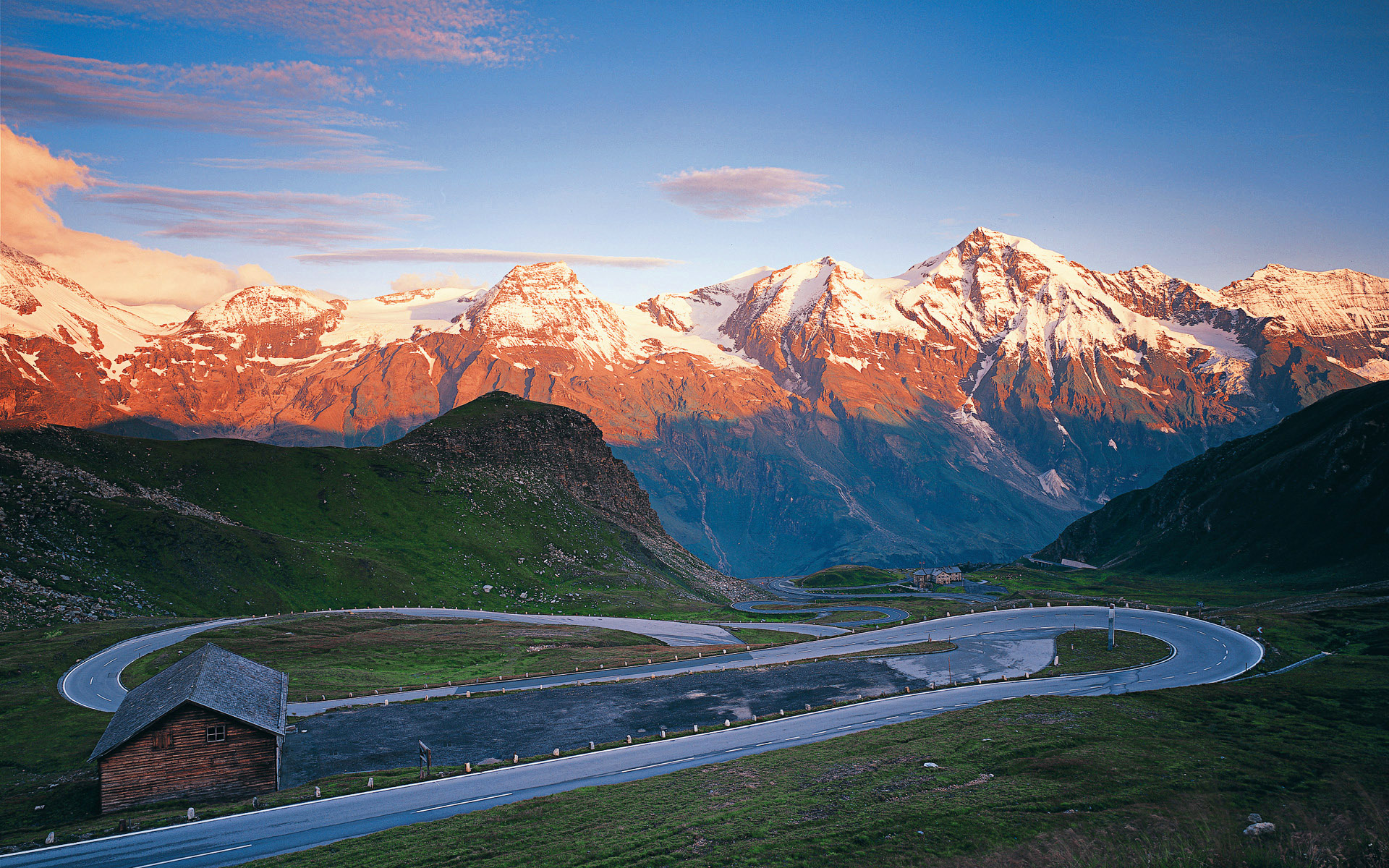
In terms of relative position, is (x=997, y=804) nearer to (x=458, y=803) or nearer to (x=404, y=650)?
(x=458, y=803)

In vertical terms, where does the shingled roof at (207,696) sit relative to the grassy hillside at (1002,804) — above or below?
above

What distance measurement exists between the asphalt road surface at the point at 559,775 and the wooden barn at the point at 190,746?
22.8 feet

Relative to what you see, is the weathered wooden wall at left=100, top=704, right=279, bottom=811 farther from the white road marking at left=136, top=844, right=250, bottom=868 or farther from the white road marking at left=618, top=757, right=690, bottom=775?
the white road marking at left=618, top=757, right=690, bottom=775

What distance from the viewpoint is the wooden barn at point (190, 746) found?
44.5 m

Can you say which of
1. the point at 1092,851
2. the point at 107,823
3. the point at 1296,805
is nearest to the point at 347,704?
the point at 107,823

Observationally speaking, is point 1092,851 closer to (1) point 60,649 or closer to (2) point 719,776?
(2) point 719,776

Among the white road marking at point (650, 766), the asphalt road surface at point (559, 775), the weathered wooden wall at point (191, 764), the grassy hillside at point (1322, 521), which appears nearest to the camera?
the asphalt road surface at point (559, 775)

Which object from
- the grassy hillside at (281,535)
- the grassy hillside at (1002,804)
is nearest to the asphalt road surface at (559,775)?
the grassy hillside at (1002,804)

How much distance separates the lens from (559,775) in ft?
154

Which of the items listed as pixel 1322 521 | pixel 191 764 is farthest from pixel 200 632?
pixel 1322 521

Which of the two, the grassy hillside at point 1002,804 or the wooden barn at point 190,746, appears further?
the wooden barn at point 190,746

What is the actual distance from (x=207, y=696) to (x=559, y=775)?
69.4ft

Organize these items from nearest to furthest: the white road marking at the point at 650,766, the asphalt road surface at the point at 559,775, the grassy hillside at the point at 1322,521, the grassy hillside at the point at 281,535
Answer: the asphalt road surface at the point at 559,775
the white road marking at the point at 650,766
the grassy hillside at the point at 281,535
the grassy hillside at the point at 1322,521

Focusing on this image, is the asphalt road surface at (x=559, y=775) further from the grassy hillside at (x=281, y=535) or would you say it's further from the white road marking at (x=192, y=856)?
the grassy hillside at (x=281, y=535)
